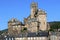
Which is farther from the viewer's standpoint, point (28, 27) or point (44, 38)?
point (28, 27)

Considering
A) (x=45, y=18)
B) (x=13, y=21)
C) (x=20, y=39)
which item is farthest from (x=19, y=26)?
(x=20, y=39)

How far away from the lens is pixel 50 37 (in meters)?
45.1

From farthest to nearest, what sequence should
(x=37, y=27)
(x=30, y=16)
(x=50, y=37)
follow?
(x=30, y=16), (x=37, y=27), (x=50, y=37)

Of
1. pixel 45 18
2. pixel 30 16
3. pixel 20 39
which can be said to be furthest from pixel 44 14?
pixel 20 39

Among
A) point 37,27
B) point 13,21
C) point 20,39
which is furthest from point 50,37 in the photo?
point 13,21

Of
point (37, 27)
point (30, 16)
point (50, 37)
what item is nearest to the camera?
point (50, 37)

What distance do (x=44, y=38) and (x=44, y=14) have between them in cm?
1887

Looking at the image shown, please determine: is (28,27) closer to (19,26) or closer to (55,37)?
(19,26)

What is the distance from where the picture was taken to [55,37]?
45500mm

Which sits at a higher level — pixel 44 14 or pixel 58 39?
pixel 44 14

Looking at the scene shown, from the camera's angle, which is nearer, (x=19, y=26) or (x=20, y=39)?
(x=20, y=39)

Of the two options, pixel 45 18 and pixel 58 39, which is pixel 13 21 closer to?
pixel 45 18

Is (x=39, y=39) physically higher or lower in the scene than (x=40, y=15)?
lower

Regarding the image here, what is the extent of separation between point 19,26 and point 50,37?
71.0 feet
